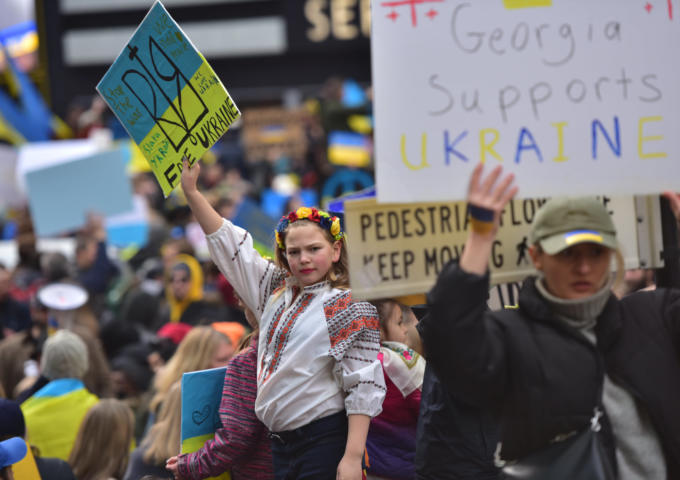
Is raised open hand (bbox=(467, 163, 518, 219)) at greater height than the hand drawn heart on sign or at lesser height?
greater

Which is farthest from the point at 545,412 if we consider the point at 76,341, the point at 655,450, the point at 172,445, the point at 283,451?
the point at 76,341

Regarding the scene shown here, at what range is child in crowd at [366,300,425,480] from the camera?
357cm

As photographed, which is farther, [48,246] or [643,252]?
[48,246]

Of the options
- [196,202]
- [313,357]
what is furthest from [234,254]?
[313,357]

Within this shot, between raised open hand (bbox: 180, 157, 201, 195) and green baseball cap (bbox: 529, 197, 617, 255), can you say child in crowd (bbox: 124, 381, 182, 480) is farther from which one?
green baseball cap (bbox: 529, 197, 617, 255)

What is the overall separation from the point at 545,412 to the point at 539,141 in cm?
73

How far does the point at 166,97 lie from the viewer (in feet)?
11.2

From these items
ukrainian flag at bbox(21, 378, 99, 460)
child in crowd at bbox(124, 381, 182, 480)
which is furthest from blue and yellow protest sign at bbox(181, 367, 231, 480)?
ukrainian flag at bbox(21, 378, 99, 460)

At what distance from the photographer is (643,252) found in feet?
9.50

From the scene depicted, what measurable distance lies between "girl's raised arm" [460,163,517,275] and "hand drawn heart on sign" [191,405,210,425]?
1618 millimetres

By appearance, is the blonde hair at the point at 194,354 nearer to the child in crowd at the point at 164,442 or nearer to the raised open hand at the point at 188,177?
the child in crowd at the point at 164,442

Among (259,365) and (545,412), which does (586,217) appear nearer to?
(545,412)

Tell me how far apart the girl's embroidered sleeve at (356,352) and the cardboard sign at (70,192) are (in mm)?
6001

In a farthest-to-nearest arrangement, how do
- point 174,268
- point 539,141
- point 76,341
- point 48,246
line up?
point 48,246 < point 174,268 < point 76,341 < point 539,141
